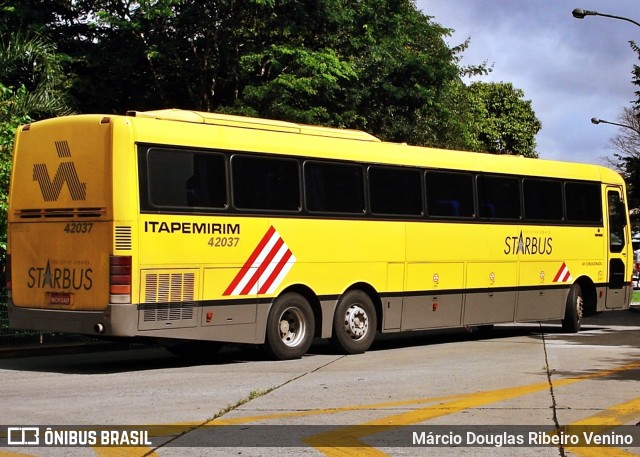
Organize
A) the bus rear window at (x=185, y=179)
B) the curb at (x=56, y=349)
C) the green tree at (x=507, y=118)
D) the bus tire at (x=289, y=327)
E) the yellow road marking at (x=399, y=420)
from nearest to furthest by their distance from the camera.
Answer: the yellow road marking at (x=399, y=420)
the bus rear window at (x=185, y=179)
the bus tire at (x=289, y=327)
the curb at (x=56, y=349)
the green tree at (x=507, y=118)

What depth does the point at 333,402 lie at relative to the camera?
1115 cm

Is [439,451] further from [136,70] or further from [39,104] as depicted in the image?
[136,70]

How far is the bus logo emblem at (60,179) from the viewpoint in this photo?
575 inches

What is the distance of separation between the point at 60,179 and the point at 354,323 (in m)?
5.21

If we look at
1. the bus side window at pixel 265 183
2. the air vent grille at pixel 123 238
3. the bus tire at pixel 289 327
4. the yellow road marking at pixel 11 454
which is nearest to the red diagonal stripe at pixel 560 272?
the bus tire at pixel 289 327

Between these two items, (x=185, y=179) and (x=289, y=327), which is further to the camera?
(x=289, y=327)

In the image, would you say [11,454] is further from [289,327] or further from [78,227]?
[289,327]

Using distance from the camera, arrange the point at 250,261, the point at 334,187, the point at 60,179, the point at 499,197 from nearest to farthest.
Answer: the point at 60,179 → the point at 250,261 → the point at 334,187 → the point at 499,197

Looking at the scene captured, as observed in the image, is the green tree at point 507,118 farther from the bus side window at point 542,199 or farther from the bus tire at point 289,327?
the bus tire at point 289,327

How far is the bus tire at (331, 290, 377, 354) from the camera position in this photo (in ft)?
56.6

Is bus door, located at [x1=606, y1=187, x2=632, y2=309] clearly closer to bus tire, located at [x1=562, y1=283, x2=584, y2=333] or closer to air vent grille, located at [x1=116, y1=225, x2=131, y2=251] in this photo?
bus tire, located at [x1=562, y1=283, x2=584, y2=333]

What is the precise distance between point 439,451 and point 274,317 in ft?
26.1

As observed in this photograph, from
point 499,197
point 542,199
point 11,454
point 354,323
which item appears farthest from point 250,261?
point 542,199

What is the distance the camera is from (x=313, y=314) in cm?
1698
